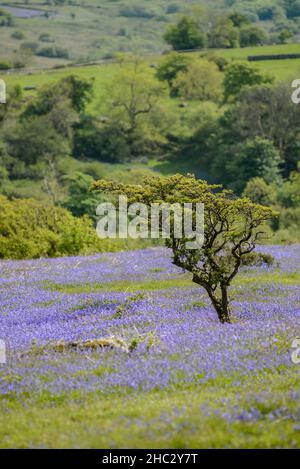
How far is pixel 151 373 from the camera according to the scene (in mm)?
10891

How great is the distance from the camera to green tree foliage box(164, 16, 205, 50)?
170375mm

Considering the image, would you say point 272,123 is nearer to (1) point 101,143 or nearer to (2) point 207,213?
(1) point 101,143

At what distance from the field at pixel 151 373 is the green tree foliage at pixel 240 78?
103044mm

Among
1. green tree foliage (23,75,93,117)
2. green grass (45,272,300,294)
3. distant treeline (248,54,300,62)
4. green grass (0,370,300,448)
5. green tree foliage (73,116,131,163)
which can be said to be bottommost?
green tree foliage (73,116,131,163)

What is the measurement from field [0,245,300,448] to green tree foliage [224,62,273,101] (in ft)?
338

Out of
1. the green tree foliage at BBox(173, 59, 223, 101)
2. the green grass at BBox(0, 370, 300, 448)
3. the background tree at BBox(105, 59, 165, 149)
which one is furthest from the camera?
the green tree foliage at BBox(173, 59, 223, 101)

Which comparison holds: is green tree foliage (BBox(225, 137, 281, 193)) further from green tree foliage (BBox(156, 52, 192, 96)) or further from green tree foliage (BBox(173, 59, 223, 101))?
green tree foliage (BBox(156, 52, 192, 96))

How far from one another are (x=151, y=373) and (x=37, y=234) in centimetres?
2589

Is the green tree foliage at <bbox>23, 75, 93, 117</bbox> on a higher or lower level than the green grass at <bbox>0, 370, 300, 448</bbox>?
lower

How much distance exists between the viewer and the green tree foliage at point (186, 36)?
170 metres

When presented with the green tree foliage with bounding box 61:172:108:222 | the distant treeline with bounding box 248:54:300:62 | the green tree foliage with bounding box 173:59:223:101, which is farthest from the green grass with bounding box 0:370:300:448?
the distant treeline with bounding box 248:54:300:62

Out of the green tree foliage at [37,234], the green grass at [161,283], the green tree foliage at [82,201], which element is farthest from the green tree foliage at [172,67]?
the green grass at [161,283]

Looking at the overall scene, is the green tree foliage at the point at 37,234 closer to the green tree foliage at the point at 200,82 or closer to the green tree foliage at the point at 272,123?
the green tree foliage at the point at 272,123

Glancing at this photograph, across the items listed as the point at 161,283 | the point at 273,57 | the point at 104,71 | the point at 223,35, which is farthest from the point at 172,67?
the point at 161,283
